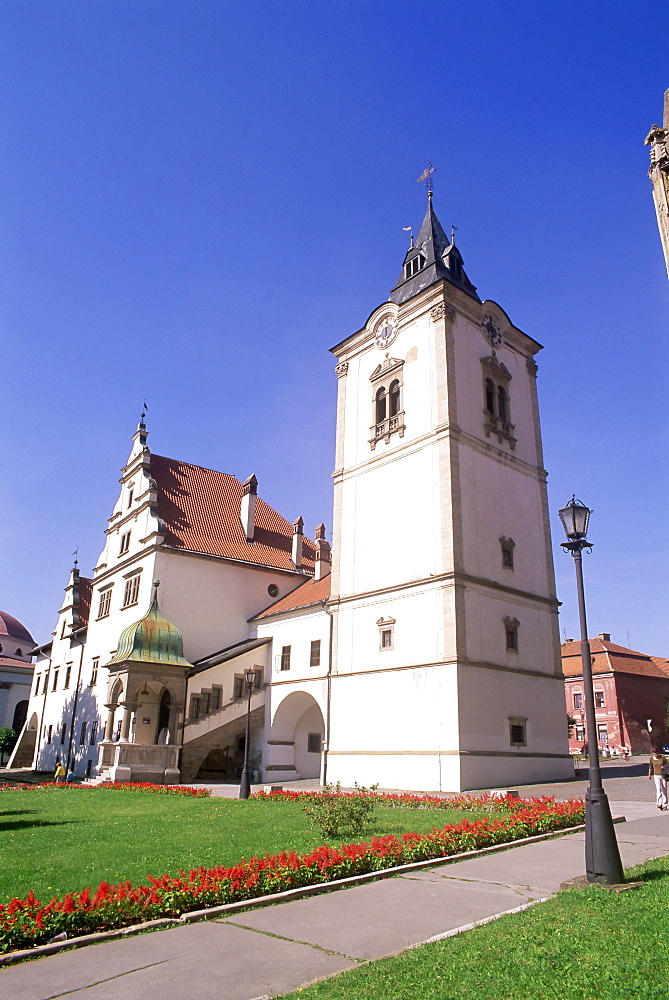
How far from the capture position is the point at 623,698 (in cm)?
6212

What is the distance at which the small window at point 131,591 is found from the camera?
131 ft

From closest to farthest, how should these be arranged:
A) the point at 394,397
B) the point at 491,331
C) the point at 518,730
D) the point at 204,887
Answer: the point at 204,887, the point at 518,730, the point at 394,397, the point at 491,331

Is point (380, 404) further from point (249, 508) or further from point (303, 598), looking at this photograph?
point (249, 508)

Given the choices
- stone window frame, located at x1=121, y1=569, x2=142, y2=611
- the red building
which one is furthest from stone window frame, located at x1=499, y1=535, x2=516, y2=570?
the red building

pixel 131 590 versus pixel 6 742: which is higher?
pixel 131 590

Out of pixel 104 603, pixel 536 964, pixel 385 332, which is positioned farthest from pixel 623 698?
pixel 536 964

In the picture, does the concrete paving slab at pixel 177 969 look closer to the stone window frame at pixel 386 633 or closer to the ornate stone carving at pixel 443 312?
the stone window frame at pixel 386 633

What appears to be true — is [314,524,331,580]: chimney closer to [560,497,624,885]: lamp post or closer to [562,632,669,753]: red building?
[562,632,669,753]: red building

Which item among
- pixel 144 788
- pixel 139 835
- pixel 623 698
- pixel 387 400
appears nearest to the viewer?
pixel 139 835

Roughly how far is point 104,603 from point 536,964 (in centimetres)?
4338

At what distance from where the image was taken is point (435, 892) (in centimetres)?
808

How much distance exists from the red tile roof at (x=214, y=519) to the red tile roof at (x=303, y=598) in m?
2.85

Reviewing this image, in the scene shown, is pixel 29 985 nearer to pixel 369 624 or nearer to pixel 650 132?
pixel 650 132

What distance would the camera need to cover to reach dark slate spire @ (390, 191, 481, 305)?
1374 inches
